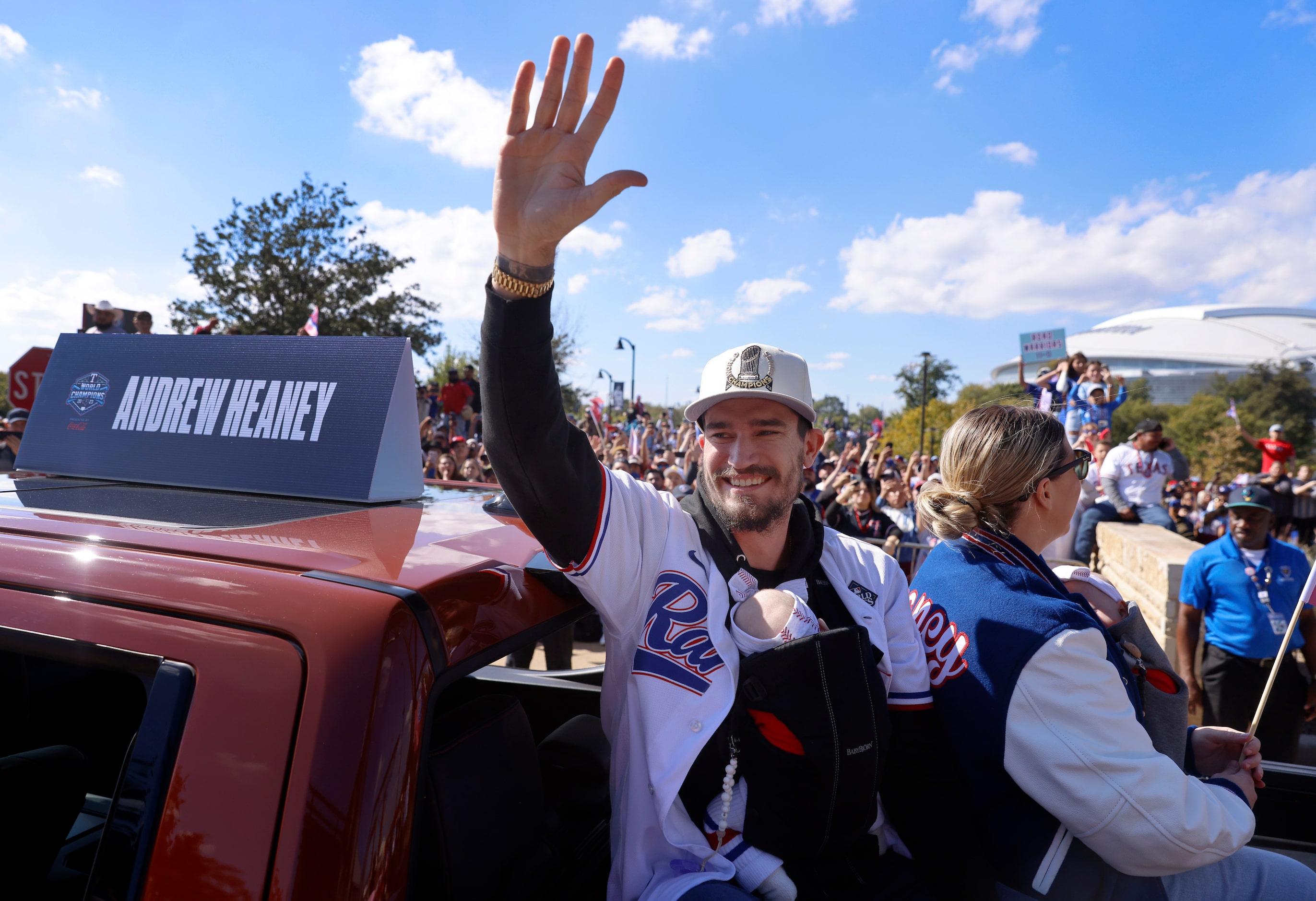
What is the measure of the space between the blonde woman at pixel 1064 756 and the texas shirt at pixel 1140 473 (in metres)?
6.90

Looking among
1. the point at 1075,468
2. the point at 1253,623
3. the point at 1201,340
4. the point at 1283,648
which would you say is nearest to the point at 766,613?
the point at 1075,468

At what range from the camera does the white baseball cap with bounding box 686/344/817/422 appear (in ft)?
7.09

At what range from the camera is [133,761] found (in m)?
1.02

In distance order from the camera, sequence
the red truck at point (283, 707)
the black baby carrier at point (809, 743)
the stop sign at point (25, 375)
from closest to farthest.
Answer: the red truck at point (283, 707) → the black baby carrier at point (809, 743) → the stop sign at point (25, 375)

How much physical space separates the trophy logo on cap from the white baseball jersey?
415 millimetres

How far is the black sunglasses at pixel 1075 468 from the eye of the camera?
2088 millimetres

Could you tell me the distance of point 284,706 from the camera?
994mm

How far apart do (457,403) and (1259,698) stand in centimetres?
1525

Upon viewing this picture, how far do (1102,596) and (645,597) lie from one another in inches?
56.0

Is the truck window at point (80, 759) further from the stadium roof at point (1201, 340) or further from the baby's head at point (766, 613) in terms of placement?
the stadium roof at point (1201, 340)

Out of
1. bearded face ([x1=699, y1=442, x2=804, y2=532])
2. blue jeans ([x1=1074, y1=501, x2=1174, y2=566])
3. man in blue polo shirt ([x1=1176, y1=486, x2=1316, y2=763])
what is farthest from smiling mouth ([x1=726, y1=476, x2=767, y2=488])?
blue jeans ([x1=1074, y1=501, x2=1174, y2=566])

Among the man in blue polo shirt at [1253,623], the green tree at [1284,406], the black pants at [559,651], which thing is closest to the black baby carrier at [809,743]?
the black pants at [559,651]

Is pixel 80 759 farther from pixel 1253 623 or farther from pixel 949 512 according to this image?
pixel 1253 623

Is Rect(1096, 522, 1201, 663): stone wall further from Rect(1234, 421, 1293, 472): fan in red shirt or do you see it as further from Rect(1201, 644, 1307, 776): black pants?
Rect(1234, 421, 1293, 472): fan in red shirt
